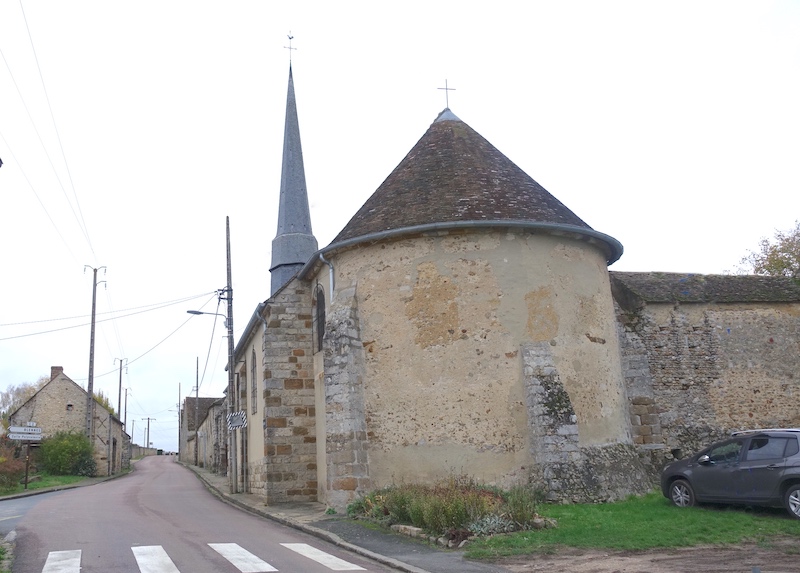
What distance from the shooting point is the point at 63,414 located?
124 ft

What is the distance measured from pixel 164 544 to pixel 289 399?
283 inches

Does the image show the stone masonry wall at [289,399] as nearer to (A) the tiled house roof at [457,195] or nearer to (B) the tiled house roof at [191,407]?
(A) the tiled house roof at [457,195]

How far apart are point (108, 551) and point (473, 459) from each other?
647 cm

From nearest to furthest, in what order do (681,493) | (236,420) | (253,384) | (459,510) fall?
(459,510), (681,493), (236,420), (253,384)

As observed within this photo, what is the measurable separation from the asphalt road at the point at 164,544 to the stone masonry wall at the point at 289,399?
4.94ft

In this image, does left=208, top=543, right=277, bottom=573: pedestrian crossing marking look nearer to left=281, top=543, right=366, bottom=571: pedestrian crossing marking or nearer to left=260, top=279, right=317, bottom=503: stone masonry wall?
left=281, top=543, right=366, bottom=571: pedestrian crossing marking

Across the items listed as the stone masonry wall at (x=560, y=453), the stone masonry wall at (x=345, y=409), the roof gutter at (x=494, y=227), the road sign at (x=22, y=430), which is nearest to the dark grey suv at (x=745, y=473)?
the stone masonry wall at (x=560, y=453)

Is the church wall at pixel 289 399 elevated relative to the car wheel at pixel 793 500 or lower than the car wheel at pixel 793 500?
elevated

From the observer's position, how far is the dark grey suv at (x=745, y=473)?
33.2 ft

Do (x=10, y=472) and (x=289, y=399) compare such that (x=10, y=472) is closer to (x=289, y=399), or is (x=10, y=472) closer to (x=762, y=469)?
(x=289, y=399)

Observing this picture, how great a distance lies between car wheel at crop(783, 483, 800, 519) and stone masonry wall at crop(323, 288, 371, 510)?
272 inches

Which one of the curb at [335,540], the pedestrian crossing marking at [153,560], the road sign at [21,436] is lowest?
the curb at [335,540]

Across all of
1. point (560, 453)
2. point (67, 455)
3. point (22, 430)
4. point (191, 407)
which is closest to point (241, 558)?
point (560, 453)

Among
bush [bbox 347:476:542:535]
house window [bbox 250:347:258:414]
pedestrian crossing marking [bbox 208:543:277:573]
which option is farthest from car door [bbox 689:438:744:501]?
house window [bbox 250:347:258:414]
